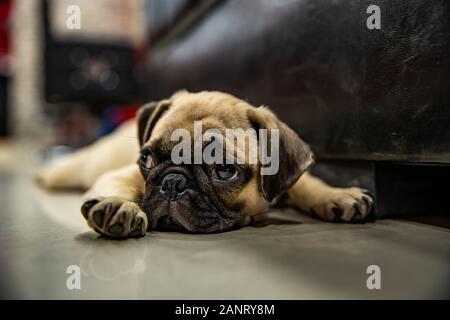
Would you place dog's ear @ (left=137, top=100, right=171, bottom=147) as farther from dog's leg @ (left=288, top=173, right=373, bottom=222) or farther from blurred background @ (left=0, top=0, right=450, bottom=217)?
dog's leg @ (left=288, top=173, right=373, bottom=222)

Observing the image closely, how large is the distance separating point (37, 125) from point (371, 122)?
36.0ft

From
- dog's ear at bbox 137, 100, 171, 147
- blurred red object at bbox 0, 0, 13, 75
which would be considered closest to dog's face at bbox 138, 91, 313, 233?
dog's ear at bbox 137, 100, 171, 147

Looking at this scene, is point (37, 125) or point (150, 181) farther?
point (37, 125)

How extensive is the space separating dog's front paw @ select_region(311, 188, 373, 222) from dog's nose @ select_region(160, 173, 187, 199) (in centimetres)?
70

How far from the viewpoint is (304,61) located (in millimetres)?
2213

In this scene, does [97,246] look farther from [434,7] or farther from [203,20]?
[203,20]

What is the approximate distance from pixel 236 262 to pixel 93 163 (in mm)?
2058

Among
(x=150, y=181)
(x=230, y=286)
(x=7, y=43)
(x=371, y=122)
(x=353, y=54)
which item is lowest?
(x=230, y=286)

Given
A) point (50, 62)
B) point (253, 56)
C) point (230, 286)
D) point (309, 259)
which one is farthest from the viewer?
point (50, 62)

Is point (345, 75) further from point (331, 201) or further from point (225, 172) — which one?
point (225, 172)

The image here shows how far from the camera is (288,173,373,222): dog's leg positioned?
1916 mm

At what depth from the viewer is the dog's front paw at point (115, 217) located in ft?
5.08

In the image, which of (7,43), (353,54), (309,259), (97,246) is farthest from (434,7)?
(7,43)

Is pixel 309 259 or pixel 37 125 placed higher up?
pixel 37 125
